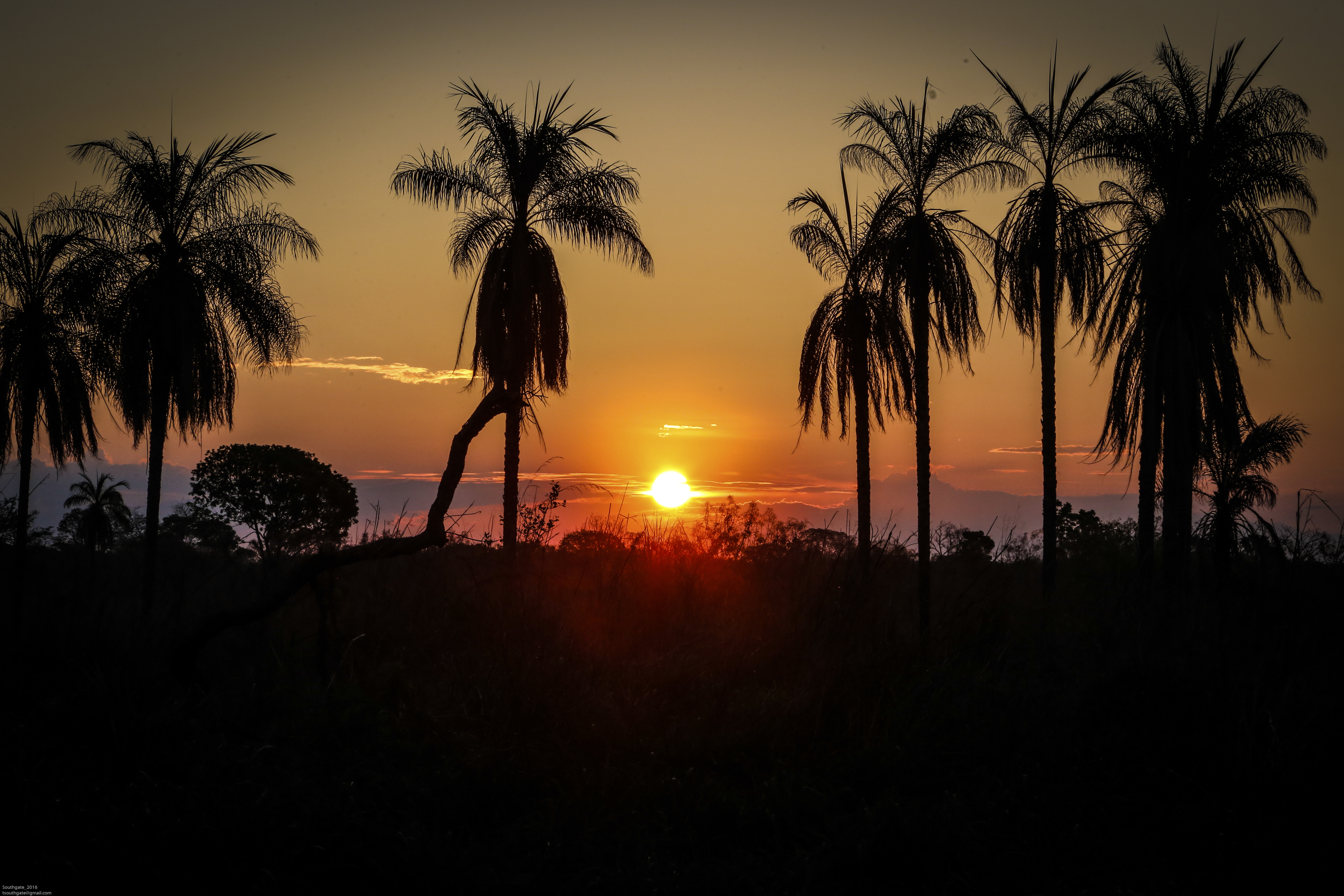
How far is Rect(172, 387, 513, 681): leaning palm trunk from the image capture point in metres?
6.49

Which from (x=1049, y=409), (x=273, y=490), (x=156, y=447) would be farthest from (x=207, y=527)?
(x=1049, y=409)

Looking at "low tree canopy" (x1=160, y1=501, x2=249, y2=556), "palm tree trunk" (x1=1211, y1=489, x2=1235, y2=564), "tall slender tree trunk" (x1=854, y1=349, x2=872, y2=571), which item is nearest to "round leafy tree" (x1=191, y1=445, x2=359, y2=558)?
"low tree canopy" (x1=160, y1=501, x2=249, y2=556)

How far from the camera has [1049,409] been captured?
22.2 metres

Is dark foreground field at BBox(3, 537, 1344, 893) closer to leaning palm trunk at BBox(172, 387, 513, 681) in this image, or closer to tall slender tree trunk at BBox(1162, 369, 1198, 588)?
leaning palm trunk at BBox(172, 387, 513, 681)

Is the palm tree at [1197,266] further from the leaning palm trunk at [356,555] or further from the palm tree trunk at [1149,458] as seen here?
the leaning palm trunk at [356,555]

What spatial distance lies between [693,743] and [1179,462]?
18097 mm

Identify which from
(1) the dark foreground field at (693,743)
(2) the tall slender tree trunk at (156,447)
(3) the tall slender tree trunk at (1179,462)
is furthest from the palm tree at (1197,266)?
(2) the tall slender tree trunk at (156,447)

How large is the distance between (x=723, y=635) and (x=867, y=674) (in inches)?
54.3

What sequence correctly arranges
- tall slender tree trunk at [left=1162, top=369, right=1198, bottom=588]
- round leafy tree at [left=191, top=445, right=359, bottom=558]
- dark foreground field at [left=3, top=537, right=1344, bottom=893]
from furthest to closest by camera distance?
round leafy tree at [left=191, top=445, right=359, bottom=558] < tall slender tree trunk at [left=1162, top=369, right=1198, bottom=588] < dark foreground field at [left=3, top=537, right=1344, bottom=893]

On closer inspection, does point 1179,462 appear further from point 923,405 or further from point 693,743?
point 693,743

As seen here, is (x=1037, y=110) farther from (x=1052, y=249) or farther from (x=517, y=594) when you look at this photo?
(x=517, y=594)

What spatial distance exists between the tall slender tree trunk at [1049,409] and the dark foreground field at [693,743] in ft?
42.4

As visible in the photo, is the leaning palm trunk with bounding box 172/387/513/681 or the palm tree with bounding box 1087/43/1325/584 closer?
the leaning palm trunk with bounding box 172/387/513/681

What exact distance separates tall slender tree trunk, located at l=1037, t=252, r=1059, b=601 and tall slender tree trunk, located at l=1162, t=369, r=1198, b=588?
255 cm
